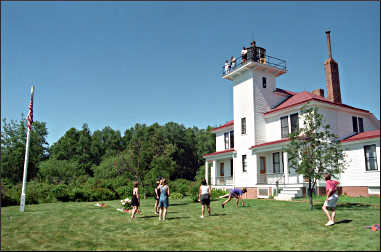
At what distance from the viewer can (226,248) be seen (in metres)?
7.23

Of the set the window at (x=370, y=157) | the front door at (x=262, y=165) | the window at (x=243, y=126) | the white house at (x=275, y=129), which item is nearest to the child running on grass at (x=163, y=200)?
the white house at (x=275, y=129)

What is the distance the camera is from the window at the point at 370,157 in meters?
18.5

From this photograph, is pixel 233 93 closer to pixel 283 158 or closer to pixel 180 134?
pixel 283 158

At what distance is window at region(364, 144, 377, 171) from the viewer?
18.5 metres

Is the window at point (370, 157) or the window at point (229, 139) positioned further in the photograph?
the window at point (229, 139)

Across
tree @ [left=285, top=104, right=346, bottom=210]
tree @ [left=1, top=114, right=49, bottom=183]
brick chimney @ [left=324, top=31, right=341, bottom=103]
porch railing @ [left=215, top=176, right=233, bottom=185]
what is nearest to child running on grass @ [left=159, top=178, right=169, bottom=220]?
tree @ [left=285, top=104, right=346, bottom=210]

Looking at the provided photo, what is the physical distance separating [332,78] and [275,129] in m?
6.17

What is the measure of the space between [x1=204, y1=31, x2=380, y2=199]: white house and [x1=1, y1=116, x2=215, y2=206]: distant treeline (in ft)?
22.8

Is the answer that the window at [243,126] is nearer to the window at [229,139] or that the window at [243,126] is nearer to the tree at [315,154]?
the window at [229,139]

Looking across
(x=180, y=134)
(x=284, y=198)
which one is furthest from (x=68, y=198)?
(x=180, y=134)

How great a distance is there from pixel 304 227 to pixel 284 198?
10.4m

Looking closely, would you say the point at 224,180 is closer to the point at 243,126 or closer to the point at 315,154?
the point at 243,126

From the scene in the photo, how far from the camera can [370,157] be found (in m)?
18.7

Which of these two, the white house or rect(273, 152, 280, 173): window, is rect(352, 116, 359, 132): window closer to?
the white house
